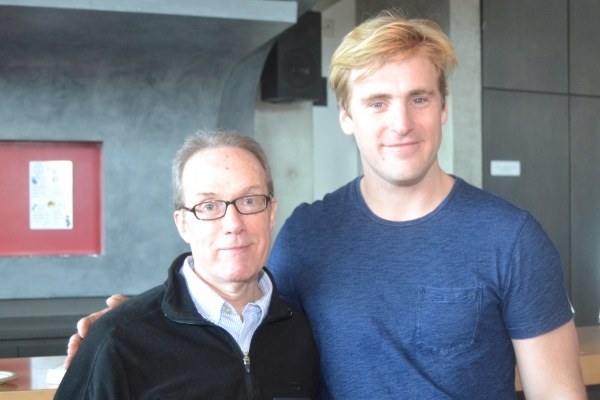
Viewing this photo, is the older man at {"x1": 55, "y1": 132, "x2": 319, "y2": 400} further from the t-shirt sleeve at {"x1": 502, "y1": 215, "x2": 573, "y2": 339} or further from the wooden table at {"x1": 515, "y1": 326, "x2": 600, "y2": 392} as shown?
the wooden table at {"x1": 515, "y1": 326, "x2": 600, "y2": 392}

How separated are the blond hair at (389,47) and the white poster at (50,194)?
4.08 m

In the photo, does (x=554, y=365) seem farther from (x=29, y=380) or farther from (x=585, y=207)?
(x=585, y=207)

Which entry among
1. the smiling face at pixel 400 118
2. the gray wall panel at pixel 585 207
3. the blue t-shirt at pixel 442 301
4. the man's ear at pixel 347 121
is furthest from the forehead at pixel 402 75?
the gray wall panel at pixel 585 207

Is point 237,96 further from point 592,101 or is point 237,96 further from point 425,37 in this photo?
point 425,37

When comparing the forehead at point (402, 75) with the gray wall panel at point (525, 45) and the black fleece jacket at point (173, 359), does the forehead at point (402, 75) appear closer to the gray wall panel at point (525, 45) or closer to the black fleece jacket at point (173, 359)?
the black fleece jacket at point (173, 359)

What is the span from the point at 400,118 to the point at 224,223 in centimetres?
48

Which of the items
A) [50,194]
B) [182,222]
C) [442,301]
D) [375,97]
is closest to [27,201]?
[50,194]

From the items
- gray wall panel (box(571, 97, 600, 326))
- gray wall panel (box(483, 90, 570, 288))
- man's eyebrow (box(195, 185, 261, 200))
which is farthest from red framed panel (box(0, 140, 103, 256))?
man's eyebrow (box(195, 185, 261, 200))

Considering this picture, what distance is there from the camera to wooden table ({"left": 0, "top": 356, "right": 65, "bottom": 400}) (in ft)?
7.22

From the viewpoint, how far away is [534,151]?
19.4 ft

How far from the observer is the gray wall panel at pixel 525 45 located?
5734 millimetres

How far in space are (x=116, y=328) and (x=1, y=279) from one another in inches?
162

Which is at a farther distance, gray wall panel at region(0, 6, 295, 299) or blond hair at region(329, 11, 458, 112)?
gray wall panel at region(0, 6, 295, 299)

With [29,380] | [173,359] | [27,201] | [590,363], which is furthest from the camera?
[27,201]
